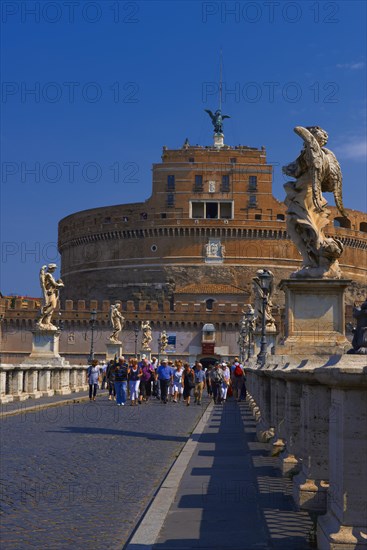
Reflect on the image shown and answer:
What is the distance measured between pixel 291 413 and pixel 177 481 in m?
1.23

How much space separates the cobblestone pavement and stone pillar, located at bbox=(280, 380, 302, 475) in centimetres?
116

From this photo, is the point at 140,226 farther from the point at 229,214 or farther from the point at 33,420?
the point at 33,420

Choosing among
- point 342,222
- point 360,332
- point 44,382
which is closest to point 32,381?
point 44,382

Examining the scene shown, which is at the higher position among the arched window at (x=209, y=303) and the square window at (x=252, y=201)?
the square window at (x=252, y=201)

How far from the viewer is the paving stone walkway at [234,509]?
4.62 metres

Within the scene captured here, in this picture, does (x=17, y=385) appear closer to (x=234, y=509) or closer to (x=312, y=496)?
(x=234, y=509)

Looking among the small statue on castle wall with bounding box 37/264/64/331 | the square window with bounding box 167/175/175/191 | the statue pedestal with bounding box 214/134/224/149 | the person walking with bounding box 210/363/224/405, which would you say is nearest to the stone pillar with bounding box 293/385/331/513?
the small statue on castle wall with bounding box 37/264/64/331

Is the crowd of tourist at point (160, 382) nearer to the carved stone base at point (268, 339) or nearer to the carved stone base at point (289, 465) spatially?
the carved stone base at point (268, 339)

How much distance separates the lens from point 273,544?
453 cm

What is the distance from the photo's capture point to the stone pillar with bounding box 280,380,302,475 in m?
6.39

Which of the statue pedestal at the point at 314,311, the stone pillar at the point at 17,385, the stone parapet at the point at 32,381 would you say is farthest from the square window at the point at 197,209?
the statue pedestal at the point at 314,311

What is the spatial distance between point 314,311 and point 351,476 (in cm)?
445

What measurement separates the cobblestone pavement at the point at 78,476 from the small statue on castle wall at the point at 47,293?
7085 mm

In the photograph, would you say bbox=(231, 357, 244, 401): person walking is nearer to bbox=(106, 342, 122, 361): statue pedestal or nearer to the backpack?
the backpack
